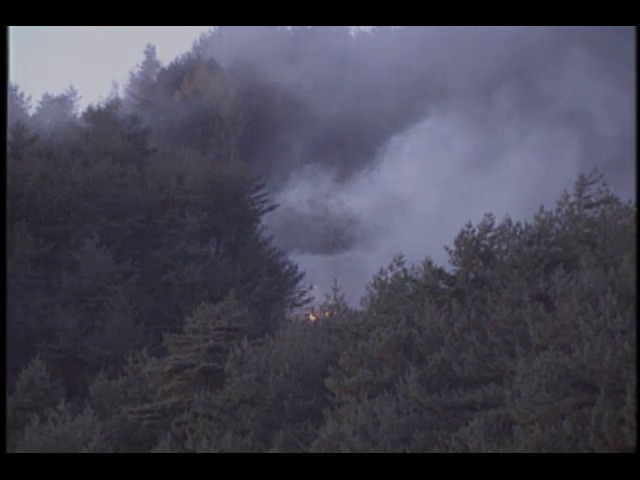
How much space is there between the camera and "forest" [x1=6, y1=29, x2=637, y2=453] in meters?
6.11

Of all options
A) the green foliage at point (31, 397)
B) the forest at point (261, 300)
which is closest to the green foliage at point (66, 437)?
the forest at point (261, 300)

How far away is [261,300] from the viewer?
11.4 metres

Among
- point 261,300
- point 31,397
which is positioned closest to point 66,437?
point 31,397

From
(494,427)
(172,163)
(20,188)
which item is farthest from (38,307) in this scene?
(494,427)

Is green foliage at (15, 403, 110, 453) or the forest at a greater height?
the forest

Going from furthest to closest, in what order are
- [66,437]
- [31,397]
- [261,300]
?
[261,300] < [31,397] < [66,437]

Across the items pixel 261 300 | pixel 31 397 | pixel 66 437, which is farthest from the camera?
pixel 261 300

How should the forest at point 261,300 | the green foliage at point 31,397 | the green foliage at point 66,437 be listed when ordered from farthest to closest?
the green foliage at point 31,397
the green foliage at point 66,437
the forest at point 261,300

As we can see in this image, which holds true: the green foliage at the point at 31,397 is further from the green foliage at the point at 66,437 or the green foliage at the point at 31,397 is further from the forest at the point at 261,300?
the green foliage at the point at 66,437

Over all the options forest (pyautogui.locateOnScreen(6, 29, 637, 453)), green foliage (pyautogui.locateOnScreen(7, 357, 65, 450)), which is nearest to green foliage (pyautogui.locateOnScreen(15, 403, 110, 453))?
forest (pyautogui.locateOnScreen(6, 29, 637, 453))

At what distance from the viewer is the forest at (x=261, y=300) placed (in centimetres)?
611

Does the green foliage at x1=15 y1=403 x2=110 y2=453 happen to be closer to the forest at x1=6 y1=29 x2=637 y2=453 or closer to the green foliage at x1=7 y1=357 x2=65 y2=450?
the forest at x1=6 y1=29 x2=637 y2=453

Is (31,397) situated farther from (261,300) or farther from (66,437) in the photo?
(261,300)
